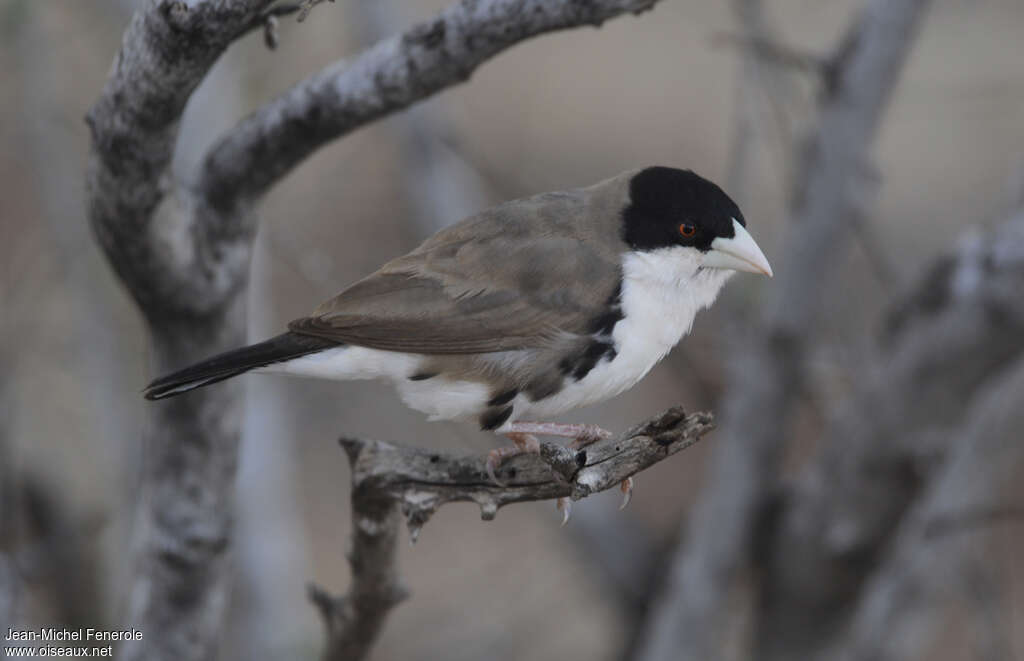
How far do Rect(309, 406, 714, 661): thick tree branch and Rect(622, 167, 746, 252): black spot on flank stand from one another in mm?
764

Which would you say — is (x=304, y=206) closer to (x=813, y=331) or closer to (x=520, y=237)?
(x=813, y=331)

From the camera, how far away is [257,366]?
122 inches

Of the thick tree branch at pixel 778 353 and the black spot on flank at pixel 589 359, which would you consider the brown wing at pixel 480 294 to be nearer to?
the black spot on flank at pixel 589 359

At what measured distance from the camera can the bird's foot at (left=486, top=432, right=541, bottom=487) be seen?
9.98 ft

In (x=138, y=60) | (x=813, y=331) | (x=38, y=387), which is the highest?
(x=138, y=60)

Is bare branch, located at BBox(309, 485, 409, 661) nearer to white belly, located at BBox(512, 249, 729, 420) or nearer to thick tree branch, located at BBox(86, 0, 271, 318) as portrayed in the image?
white belly, located at BBox(512, 249, 729, 420)

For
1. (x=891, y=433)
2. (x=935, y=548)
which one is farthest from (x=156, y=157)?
(x=935, y=548)

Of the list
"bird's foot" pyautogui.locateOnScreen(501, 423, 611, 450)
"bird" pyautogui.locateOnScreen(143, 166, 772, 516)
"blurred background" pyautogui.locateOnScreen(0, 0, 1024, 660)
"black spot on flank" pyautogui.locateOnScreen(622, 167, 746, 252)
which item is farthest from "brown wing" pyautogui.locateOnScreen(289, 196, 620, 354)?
"blurred background" pyautogui.locateOnScreen(0, 0, 1024, 660)

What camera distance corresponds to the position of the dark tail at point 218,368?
9.71 ft

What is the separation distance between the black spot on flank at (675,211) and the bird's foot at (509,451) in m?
0.64

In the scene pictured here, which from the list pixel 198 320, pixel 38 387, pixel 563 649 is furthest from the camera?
pixel 563 649

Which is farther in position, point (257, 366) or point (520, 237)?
point (520, 237)

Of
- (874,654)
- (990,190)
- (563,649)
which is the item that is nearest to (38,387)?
(563,649)

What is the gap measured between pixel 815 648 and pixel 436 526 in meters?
4.17
